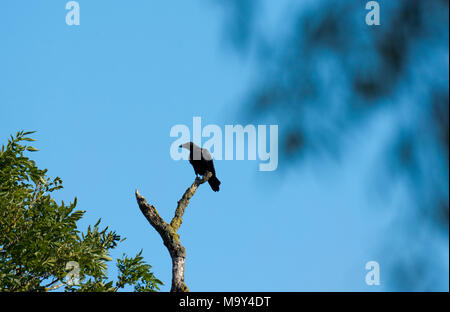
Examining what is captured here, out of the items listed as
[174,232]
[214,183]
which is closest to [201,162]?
[214,183]

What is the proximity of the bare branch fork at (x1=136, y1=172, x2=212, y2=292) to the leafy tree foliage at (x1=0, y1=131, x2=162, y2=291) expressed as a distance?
1.07 meters

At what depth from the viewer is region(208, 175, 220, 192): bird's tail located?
40.5 ft

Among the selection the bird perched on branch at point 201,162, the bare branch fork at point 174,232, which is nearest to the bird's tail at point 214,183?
the bird perched on branch at point 201,162

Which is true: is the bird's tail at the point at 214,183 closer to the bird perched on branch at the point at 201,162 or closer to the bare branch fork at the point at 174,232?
the bird perched on branch at the point at 201,162

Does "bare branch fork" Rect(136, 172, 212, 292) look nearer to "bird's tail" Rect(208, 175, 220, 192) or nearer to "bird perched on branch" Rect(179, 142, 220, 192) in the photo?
"bird perched on branch" Rect(179, 142, 220, 192)

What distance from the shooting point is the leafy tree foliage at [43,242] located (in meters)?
9.93

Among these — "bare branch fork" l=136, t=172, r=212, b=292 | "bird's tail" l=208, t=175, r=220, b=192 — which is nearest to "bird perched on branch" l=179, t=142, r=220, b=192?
"bird's tail" l=208, t=175, r=220, b=192

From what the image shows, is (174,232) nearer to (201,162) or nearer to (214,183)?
(201,162)

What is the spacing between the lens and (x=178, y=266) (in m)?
9.66

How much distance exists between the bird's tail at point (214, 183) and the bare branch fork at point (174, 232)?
1719 millimetres

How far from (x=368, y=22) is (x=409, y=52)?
227mm
